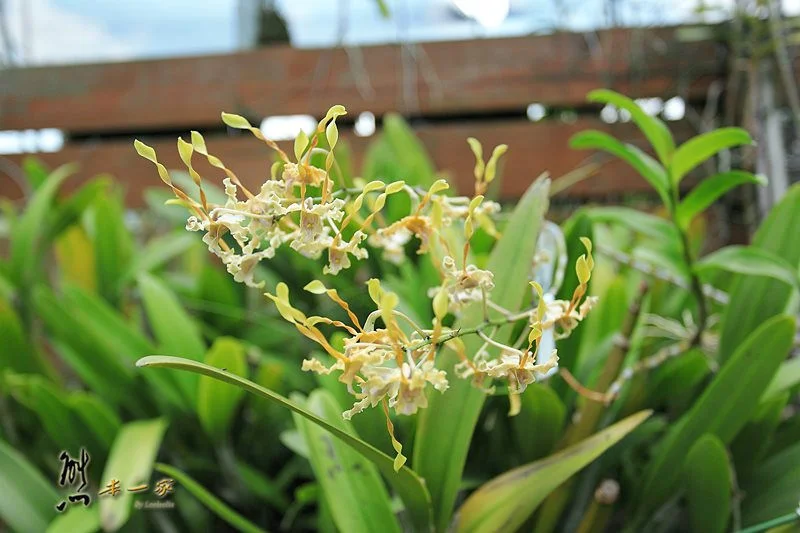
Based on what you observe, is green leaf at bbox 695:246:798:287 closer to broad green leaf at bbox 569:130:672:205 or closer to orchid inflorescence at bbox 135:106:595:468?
broad green leaf at bbox 569:130:672:205

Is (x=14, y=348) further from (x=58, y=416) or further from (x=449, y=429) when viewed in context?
(x=449, y=429)

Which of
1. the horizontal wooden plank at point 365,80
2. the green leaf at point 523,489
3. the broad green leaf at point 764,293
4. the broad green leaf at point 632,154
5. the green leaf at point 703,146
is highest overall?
the horizontal wooden plank at point 365,80

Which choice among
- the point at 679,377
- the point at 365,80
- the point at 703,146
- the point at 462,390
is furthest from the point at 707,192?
the point at 365,80

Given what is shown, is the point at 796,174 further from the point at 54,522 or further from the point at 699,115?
the point at 54,522

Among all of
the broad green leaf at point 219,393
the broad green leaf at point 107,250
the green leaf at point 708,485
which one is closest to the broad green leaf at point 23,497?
→ the broad green leaf at point 219,393

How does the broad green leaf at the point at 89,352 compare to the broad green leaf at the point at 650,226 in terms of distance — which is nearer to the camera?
the broad green leaf at the point at 650,226

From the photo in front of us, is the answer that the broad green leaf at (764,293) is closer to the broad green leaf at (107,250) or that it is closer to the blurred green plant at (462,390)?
the blurred green plant at (462,390)
